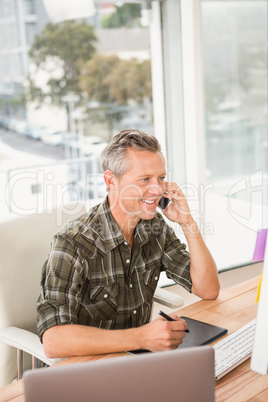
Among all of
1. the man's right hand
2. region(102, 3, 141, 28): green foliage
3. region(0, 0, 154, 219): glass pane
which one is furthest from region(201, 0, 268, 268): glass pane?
the man's right hand

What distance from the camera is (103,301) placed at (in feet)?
5.07

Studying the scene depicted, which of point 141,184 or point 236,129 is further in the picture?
point 236,129

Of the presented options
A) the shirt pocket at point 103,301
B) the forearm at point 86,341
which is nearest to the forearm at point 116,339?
the forearm at point 86,341

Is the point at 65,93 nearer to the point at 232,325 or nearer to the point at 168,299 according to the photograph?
the point at 168,299

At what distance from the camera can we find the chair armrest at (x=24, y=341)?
1397mm

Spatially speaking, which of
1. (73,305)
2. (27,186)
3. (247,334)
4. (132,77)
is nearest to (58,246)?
(73,305)

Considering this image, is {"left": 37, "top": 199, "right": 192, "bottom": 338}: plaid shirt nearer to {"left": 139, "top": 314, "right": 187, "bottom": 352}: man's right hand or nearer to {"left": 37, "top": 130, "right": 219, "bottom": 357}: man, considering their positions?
{"left": 37, "top": 130, "right": 219, "bottom": 357}: man

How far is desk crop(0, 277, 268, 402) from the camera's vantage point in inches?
42.7

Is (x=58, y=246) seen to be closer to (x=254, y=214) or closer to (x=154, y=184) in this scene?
(x=154, y=184)

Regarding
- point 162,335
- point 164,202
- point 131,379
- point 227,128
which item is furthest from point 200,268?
point 227,128

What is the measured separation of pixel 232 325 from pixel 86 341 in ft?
1.55

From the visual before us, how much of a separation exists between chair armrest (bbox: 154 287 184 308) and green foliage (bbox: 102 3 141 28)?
11.0 ft

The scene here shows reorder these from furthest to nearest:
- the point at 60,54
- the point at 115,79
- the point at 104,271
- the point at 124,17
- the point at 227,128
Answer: the point at 115,79 → the point at 60,54 → the point at 124,17 → the point at 227,128 → the point at 104,271

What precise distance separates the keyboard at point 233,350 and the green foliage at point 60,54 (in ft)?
11.9
